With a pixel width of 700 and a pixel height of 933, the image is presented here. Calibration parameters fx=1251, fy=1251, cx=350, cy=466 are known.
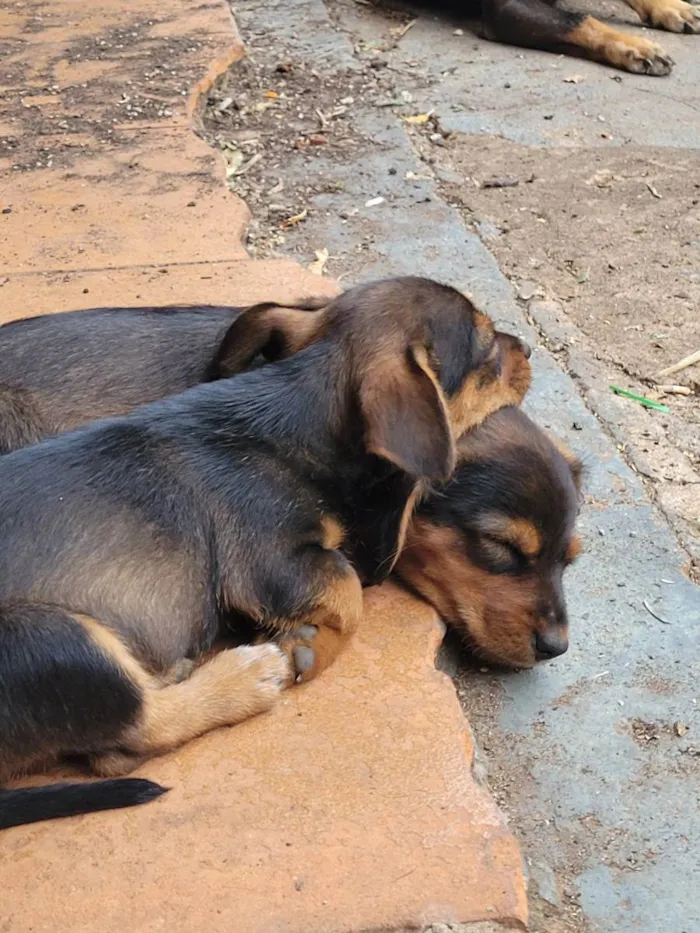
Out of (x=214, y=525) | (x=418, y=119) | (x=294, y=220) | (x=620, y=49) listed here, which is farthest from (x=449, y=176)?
(x=214, y=525)

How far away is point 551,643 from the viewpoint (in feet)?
10.8

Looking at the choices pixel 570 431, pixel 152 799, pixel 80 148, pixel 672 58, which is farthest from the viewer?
pixel 672 58

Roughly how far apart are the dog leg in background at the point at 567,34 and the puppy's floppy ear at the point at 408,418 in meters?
5.06

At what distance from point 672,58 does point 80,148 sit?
3.94 metres

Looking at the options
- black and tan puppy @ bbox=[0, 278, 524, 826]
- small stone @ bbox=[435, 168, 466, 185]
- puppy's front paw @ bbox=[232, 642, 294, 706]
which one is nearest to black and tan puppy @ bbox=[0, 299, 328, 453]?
black and tan puppy @ bbox=[0, 278, 524, 826]

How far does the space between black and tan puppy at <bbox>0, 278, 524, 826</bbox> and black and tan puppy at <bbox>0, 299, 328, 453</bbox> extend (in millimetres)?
398

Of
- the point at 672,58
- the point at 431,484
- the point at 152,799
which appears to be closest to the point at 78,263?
the point at 431,484

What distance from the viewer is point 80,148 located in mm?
6113

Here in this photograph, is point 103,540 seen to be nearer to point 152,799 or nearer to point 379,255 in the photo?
point 152,799

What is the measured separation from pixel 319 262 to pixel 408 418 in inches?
89.3

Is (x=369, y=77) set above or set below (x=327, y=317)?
below

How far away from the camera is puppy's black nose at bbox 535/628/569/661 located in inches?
129

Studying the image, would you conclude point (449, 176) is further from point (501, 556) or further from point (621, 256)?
point (501, 556)

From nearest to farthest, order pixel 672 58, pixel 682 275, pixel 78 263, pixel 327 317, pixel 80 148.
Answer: pixel 327 317, pixel 78 263, pixel 682 275, pixel 80 148, pixel 672 58
